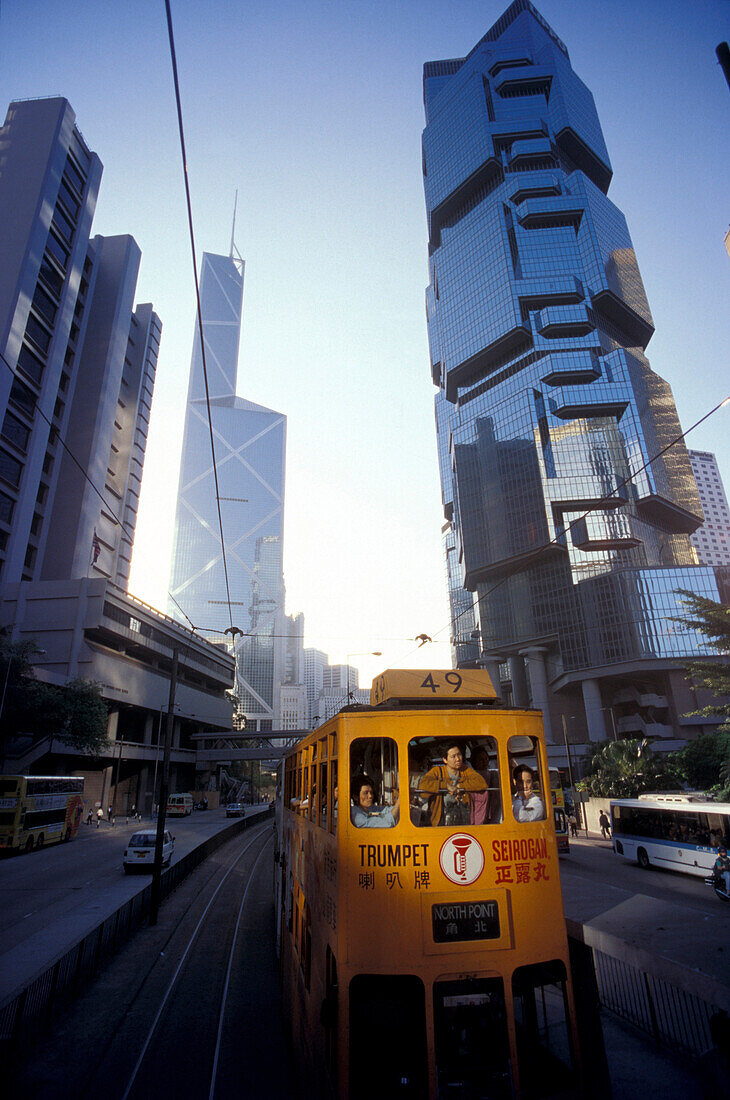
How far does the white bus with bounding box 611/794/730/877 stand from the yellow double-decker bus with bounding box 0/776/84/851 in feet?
90.5

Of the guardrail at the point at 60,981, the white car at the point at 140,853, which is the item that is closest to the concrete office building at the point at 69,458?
the white car at the point at 140,853

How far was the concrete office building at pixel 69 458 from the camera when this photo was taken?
168 feet

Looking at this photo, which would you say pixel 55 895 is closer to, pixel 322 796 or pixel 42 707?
pixel 322 796

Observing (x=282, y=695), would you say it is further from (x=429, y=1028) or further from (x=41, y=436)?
(x=429, y=1028)

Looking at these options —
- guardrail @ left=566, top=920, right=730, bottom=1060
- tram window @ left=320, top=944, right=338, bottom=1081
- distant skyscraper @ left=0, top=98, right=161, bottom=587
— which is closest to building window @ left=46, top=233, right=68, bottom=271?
distant skyscraper @ left=0, top=98, right=161, bottom=587

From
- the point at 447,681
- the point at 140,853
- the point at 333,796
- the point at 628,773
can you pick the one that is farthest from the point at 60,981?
the point at 628,773

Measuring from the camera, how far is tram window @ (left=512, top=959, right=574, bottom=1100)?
504cm

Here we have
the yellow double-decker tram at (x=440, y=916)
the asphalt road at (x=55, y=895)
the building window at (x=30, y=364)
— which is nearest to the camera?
the yellow double-decker tram at (x=440, y=916)

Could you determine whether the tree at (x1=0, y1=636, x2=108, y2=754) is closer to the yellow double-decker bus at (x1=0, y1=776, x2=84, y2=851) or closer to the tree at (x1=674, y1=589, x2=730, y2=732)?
the yellow double-decker bus at (x1=0, y1=776, x2=84, y2=851)

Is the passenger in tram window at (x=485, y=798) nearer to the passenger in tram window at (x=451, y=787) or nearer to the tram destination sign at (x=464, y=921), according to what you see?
the passenger in tram window at (x=451, y=787)

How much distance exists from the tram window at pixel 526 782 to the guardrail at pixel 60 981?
8.27 meters

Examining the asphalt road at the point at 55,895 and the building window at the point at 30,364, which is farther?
the building window at the point at 30,364

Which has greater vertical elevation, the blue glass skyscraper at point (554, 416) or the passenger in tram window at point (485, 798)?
the blue glass skyscraper at point (554, 416)

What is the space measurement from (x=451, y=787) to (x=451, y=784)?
30 millimetres
